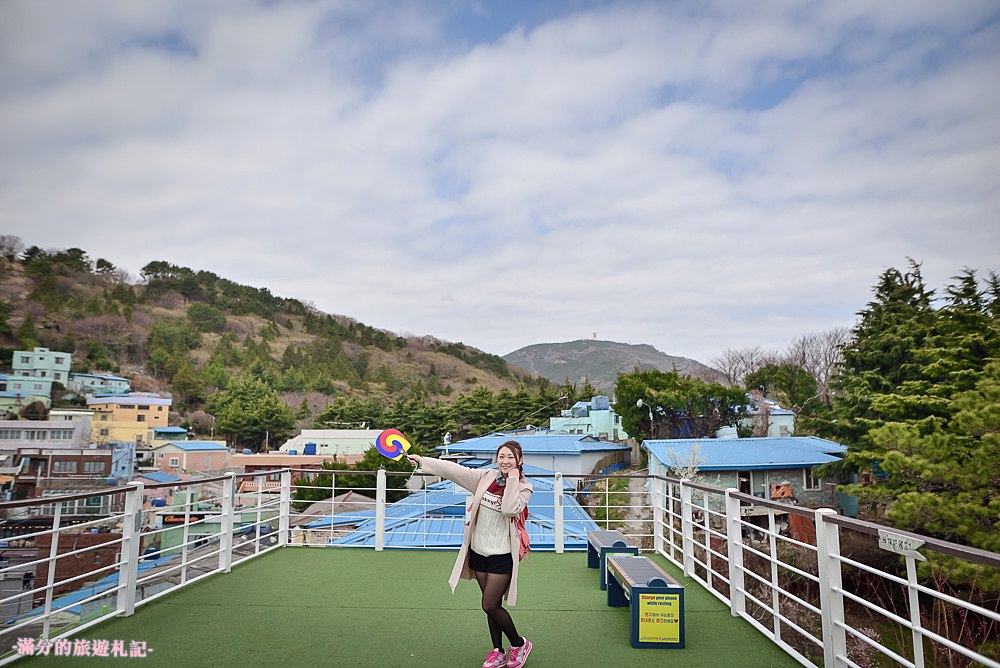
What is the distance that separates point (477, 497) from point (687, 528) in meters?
2.80

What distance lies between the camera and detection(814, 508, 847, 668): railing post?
2748mm

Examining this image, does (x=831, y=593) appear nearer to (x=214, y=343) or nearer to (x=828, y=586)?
(x=828, y=586)

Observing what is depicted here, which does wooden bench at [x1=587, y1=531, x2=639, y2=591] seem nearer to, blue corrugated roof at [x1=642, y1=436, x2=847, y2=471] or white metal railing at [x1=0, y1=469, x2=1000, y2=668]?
white metal railing at [x1=0, y1=469, x2=1000, y2=668]

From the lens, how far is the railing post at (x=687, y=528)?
5.17 meters

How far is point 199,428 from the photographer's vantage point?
173 ft

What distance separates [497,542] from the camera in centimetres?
307

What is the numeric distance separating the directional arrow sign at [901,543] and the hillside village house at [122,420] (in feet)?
154

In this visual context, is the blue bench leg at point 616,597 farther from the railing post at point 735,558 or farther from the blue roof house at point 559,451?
the blue roof house at point 559,451

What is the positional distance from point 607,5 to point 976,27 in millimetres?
5467

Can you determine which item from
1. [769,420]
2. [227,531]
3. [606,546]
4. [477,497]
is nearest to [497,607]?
[477,497]

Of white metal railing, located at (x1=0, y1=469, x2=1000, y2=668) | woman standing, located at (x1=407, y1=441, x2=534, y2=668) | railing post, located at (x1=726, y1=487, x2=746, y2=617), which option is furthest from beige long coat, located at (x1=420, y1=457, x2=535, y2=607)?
railing post, located at (x1=726, y1=487, x2=746, y2=617)

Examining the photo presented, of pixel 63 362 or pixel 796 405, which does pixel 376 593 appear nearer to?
pixel 796 405

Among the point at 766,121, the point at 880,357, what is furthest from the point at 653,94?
the point at 880,357

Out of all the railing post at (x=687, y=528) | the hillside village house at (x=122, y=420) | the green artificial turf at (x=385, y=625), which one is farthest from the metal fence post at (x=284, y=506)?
the hillside village house at (x=122, y=420)
